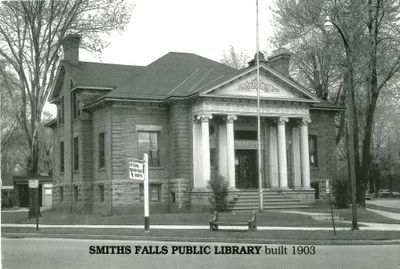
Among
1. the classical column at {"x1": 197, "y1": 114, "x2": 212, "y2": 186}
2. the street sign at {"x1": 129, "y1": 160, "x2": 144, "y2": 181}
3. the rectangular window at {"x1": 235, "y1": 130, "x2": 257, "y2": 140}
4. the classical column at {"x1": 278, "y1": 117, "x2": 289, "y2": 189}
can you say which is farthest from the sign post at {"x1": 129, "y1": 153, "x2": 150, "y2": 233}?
the rectangular window at {"x1": 235, "y1": 130, "x2": 257, "y2": 140}

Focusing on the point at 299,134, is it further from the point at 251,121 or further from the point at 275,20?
the point at 275,20

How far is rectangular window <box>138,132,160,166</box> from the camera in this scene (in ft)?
121

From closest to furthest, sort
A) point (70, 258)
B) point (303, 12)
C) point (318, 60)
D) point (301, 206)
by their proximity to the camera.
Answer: point (70, 258)
point (301, 206)
point (303, 12)
point (318, 60)

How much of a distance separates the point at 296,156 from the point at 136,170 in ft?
61.9

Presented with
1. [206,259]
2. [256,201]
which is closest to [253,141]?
[256,201]

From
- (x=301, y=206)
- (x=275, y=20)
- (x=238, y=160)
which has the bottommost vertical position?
(x=301, y=206)

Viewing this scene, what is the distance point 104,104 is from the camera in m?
36.7

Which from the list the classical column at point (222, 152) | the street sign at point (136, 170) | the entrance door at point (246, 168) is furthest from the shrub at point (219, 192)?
the street sign at point (136, 170)

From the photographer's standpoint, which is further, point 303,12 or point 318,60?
point 318,60

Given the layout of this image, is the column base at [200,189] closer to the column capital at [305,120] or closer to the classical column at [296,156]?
the classical column at [296,156]

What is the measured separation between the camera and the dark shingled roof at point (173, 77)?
36.4 metres

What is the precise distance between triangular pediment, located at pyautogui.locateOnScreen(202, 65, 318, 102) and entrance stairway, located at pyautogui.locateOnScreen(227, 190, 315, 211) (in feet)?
19.3

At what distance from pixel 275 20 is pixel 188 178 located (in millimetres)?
16816

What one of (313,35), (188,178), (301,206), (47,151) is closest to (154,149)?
(188,178)
